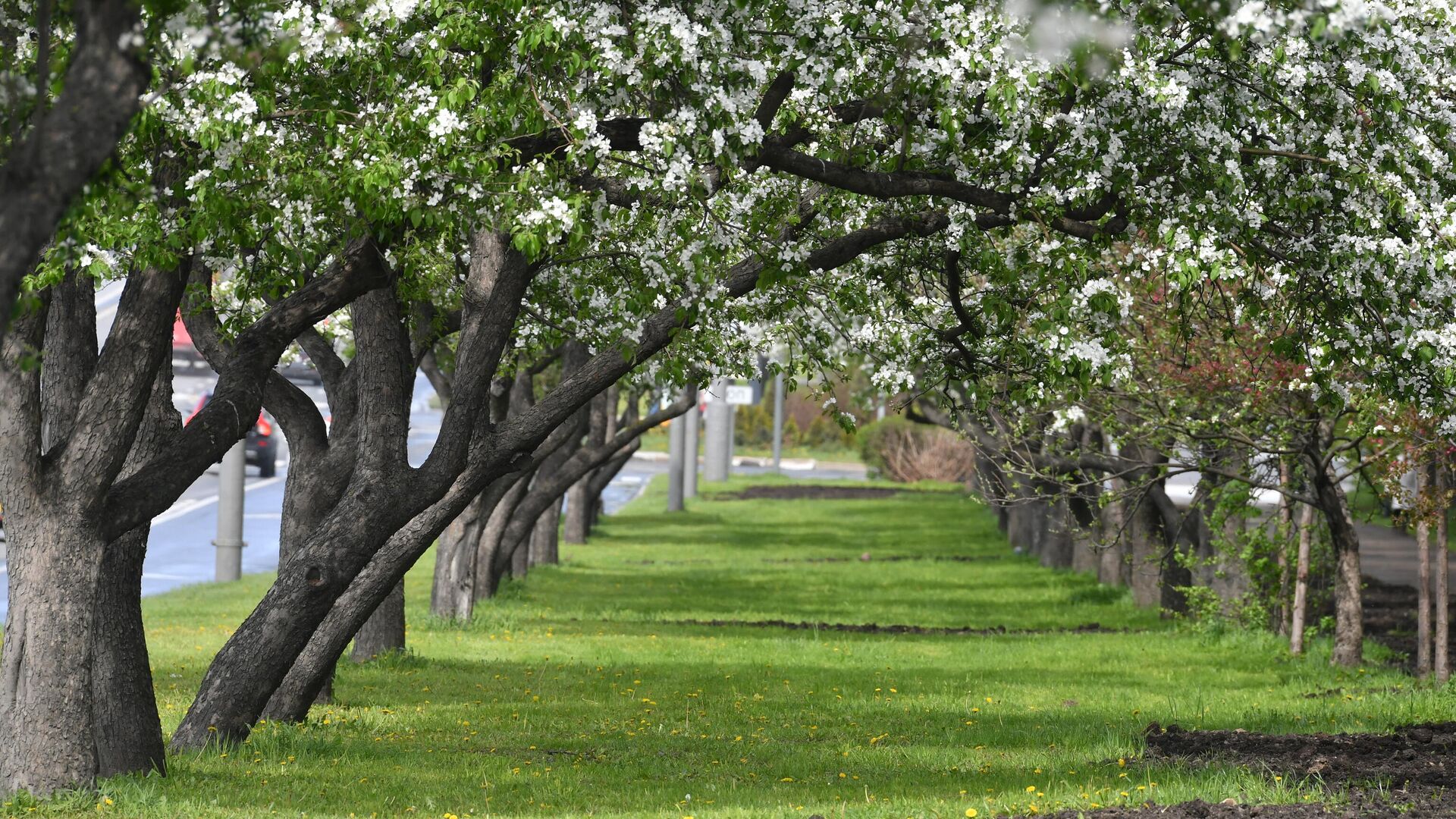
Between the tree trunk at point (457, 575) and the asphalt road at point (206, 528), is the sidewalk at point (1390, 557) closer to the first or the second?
the tree trunk at point (457, 575)

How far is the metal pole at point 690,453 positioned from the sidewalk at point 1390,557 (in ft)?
54.3

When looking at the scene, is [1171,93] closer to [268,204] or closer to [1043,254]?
[1043,254]

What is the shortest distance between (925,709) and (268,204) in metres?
6.88

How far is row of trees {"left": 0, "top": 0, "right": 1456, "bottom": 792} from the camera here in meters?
7.27

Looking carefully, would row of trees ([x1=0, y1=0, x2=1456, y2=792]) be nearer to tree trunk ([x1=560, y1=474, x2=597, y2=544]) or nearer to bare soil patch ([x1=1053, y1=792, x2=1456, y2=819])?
bare soil patch ([x1=1053, y1=792, x2=1456, y2=819])

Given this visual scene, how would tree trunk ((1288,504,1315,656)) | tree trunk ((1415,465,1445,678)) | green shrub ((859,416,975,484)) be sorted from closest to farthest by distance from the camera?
tree trunk ((1415,465,1445,678)) < tree trunk ((1288,504,1315,656)) < green shrub ((859,416,975,484))

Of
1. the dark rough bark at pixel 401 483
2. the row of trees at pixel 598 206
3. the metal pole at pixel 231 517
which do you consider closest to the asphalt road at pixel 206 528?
the metal pole at pixel 231 517

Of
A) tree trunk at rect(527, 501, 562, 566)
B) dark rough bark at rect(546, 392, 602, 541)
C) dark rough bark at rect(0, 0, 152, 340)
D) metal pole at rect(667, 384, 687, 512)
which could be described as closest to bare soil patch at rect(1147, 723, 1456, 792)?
dark rough bark at rect(0, 0, 152, 340)

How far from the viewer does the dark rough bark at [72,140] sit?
3.72 m

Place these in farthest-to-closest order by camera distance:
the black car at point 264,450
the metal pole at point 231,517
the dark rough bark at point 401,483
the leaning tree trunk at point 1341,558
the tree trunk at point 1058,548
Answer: the black car at point 264,450 < the tree trunk at point 1058,548 < the metal pole at point 231,517 < the leaning tree trunk at point 1341,558 < the dark rough bark at point 401,483

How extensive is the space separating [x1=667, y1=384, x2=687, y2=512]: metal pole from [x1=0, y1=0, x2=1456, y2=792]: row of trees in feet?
100

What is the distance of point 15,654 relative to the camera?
25.7 feet

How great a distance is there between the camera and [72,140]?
381 centimetres

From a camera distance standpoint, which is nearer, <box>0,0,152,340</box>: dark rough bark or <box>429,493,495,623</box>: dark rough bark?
<box>0,0,152,340</box>: dark rough bark
